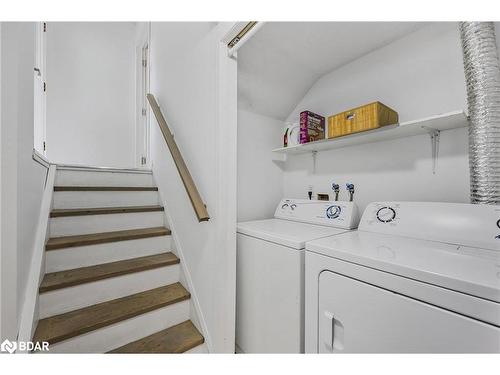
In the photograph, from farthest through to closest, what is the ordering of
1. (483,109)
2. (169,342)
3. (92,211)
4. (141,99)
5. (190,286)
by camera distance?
(141,99), (92,211), (190,286), (169,342), (483,109)

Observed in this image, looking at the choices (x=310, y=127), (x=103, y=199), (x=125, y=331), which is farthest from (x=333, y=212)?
(x=103, y=199)

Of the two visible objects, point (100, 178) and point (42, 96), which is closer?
point (100, 178)

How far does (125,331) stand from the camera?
127 centimetres

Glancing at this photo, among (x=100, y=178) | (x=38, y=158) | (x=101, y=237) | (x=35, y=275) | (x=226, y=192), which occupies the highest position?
(x=38, y=158)

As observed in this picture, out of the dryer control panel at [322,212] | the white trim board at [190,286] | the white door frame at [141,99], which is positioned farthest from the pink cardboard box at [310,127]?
the white door frame at [141,99]

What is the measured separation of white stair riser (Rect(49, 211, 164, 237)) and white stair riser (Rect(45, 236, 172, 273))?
0.80ft

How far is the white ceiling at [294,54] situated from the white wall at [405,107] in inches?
3.4

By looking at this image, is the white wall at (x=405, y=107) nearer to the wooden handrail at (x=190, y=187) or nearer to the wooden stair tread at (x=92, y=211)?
the wooden handrail at (x=190, y=187)

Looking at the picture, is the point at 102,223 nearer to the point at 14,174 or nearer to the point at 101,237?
the point at 101,237

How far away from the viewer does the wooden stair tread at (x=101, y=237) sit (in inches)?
56.4

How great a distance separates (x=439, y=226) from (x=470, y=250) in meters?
0.15

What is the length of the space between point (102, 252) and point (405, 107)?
230 cm

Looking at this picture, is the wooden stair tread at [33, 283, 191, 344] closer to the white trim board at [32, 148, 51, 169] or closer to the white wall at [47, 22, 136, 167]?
the white trim board at [32, 148, 51, 169]

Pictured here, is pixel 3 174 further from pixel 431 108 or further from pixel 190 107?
pixel 431 108
